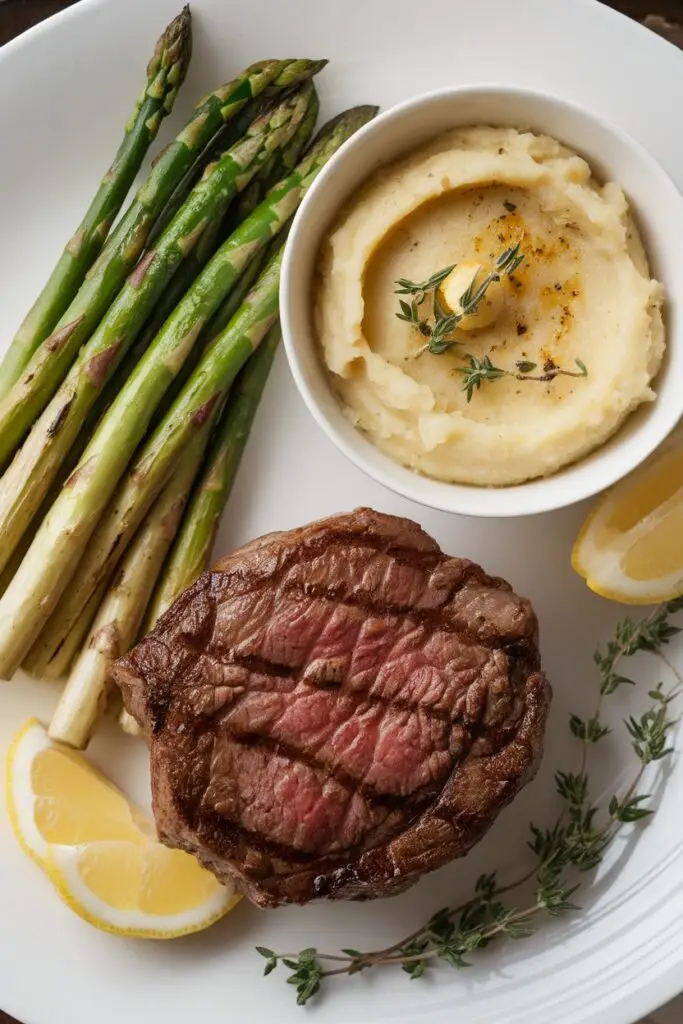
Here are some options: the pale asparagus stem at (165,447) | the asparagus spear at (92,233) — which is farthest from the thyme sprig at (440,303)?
→ the asparagus spear at (92,233)

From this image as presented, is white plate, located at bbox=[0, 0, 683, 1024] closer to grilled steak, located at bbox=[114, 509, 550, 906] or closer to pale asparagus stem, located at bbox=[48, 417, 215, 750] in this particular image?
pale asparagus stem, located at bbox=[48, 417, 215, 750]

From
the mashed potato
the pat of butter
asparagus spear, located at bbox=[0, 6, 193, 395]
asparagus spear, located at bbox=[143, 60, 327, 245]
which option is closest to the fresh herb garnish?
the mashed potato

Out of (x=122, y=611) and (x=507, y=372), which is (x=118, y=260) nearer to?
(x=122, y=611)

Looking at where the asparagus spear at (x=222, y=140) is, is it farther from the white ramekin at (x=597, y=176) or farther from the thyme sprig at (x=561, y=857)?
the thyme sprig at (x=561, y=857)

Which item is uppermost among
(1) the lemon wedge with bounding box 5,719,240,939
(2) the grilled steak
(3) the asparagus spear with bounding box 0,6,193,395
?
(3) the asparagus spear with bounding box 0,6,193,395

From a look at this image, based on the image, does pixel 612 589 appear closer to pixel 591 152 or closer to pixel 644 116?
pixel 591 152

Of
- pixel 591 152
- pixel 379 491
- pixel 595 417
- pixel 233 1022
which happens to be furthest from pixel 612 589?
pixel 233 1022

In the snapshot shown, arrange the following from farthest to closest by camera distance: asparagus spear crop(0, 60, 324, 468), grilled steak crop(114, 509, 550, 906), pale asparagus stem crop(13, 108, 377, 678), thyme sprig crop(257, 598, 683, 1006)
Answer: asparagus spear crop(0, 60, 324, 468)
pale asparagus stem crop(13, 108, 377, 678)
thyme sprig crop(257, 598, 683, 1006)
grilled steak crop(114, 509, 550, 906)
